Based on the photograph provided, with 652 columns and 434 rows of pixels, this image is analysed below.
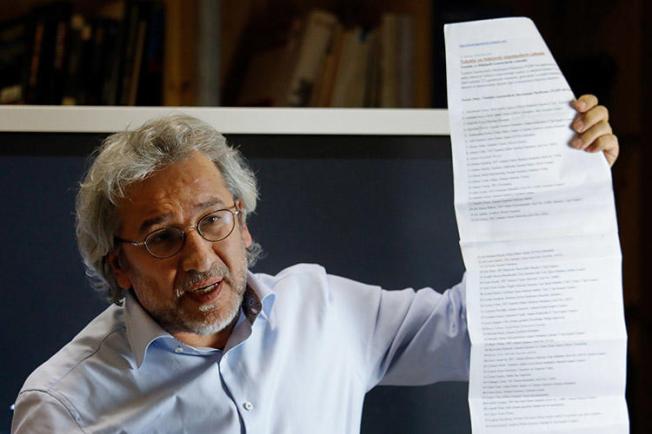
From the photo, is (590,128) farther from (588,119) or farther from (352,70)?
(352,70)

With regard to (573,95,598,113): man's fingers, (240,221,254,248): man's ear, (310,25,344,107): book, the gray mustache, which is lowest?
the gray mustache

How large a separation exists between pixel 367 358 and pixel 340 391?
8cm

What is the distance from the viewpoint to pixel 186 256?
1402 millimetres

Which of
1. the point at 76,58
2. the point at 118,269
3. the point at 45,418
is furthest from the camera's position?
the point at 76,58

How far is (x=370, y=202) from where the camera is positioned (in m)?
1.56

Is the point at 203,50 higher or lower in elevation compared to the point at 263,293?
higher

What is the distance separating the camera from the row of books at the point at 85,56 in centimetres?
209

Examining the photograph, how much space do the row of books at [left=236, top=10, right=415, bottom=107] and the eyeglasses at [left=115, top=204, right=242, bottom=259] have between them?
0.75 meters

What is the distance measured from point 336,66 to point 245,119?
0.67 metres

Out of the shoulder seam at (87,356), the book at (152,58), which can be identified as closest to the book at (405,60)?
the book at (152,58)

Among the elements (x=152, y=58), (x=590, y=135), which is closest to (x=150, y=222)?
(x=590, y=135)

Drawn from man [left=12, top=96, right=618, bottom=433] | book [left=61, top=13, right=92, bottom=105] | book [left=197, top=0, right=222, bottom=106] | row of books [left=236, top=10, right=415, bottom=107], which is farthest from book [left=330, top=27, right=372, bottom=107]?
man [left=12, top=96, right=618, bottom=433]

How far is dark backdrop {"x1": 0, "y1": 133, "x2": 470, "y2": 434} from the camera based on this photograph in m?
1.51

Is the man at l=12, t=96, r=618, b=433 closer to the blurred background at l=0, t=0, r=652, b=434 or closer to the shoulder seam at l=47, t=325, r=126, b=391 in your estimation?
the shoulder seam at l=47, t=325, r=126, b=391
